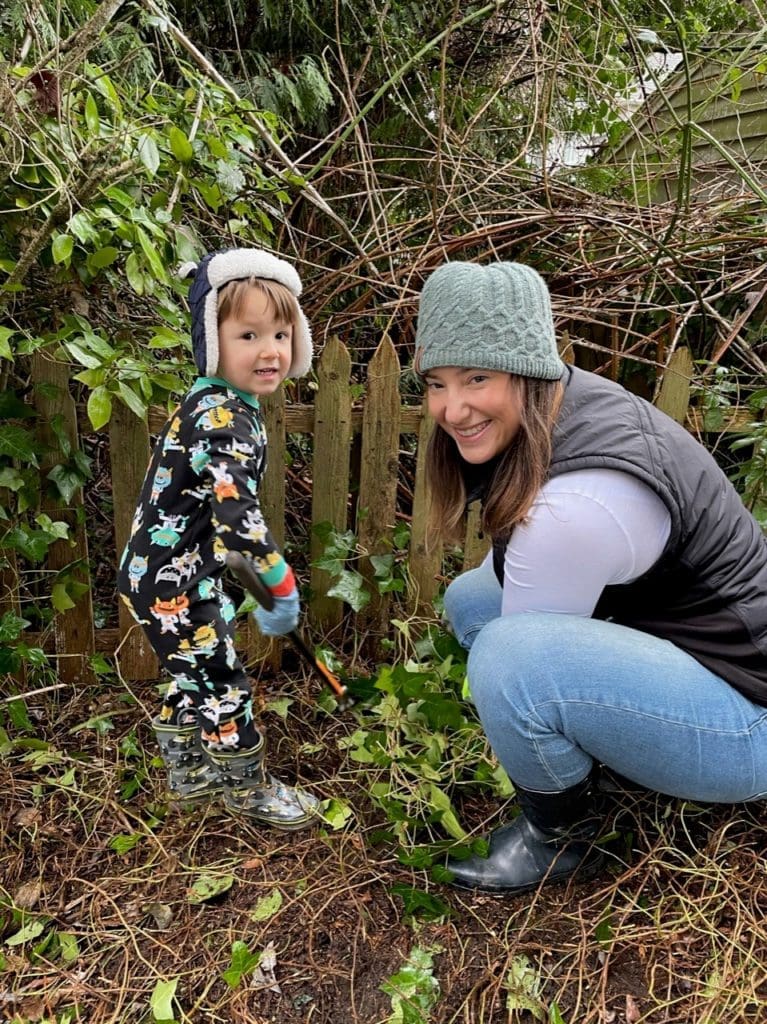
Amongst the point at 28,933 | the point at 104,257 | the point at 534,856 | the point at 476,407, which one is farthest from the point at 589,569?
the point at 28,933

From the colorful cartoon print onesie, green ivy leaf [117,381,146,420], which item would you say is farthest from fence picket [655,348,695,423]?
green ivy leaf [117,381,146,420]

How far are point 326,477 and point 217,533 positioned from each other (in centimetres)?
91

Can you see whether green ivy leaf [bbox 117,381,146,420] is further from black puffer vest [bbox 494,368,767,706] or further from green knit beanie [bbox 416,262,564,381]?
black puffer vest [bbox 494,368,767,706]

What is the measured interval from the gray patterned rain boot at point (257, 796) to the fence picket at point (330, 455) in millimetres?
761

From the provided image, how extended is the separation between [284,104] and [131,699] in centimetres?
268

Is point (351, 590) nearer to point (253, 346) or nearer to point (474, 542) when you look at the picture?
point (474, 542)

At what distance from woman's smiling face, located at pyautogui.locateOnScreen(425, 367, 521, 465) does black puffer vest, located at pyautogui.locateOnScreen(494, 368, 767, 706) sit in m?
0.11

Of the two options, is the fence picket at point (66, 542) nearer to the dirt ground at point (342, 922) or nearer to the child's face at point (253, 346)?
the dirt ground at point (342, 922)

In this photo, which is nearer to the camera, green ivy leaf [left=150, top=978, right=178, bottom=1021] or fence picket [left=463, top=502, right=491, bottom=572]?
green ivy leaf [left=150, top=978, right=178, bottom=1021]

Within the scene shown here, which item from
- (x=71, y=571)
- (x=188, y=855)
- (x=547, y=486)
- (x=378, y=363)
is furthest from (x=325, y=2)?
(x=188, y=855)

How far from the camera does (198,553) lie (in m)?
1.74

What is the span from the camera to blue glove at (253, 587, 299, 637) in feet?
4.76

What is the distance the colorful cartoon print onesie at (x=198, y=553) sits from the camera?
1.58 m

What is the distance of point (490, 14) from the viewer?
3631 mm
